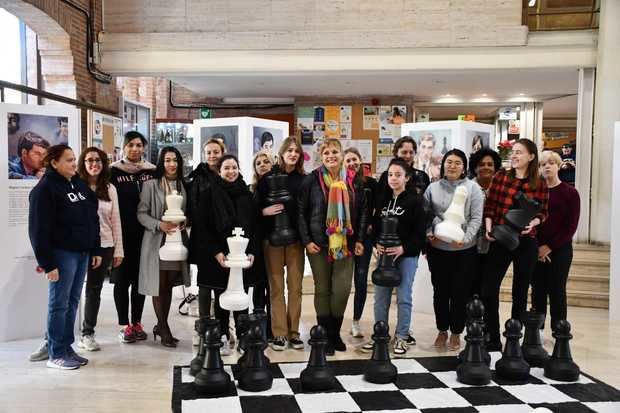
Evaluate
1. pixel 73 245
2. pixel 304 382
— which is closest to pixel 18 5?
pixel 73 245

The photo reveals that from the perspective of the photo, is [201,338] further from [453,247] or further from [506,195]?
[506,195]

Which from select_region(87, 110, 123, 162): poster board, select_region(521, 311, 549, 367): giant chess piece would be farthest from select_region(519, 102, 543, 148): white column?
select_region(521, 311, 549, 367): giant chess piece

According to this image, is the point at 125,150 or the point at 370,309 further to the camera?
the point at 370,309

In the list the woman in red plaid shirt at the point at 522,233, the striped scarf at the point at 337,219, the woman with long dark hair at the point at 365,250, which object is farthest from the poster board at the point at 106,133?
the woman in red plaid shirt at the point at 522,233

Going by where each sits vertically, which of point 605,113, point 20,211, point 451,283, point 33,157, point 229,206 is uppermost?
point 605,113

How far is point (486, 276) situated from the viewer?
436 cm

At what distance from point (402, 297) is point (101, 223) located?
2.26 m

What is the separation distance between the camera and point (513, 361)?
371cm

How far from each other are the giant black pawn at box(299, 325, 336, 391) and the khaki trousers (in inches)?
34.8

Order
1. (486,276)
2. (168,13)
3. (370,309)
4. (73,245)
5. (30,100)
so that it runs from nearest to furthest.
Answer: (73,245)
(486,276)
(370,309)
(30,100)
(168,13)

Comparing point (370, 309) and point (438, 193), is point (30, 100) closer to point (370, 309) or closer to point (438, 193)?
point (370, 309)

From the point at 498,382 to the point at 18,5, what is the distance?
655 centimetres

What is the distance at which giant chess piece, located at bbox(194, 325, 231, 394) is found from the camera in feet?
11.1

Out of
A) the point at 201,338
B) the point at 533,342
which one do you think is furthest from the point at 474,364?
the point at 201,338
